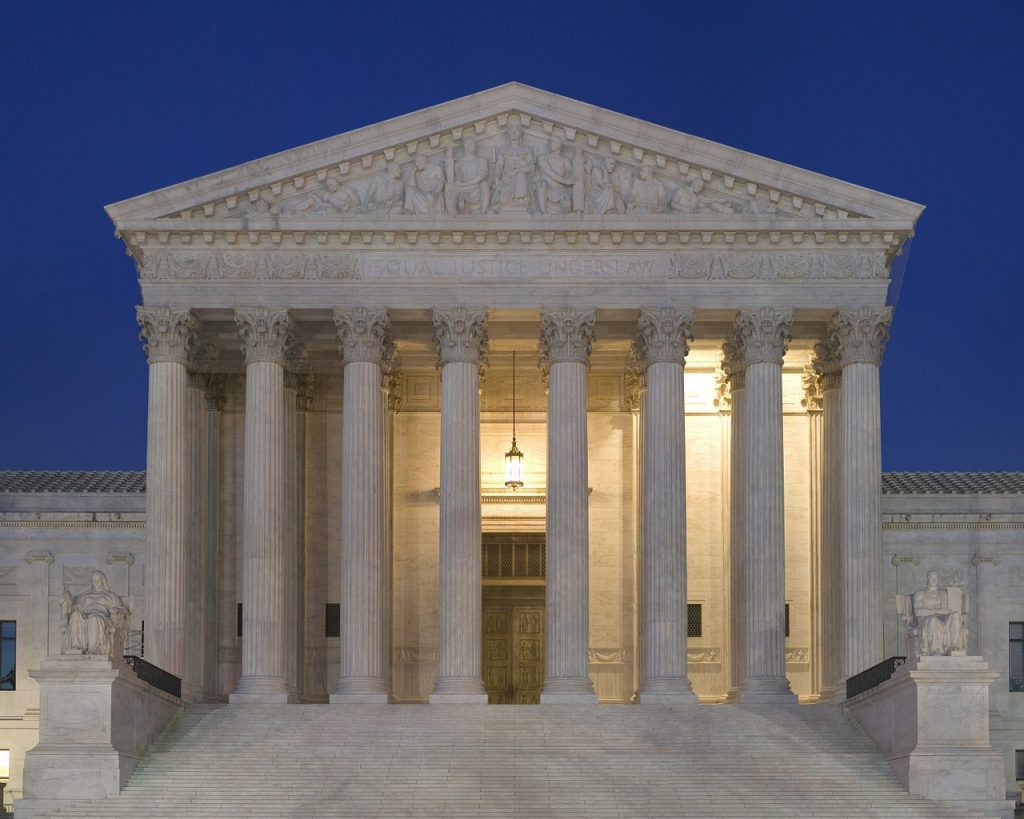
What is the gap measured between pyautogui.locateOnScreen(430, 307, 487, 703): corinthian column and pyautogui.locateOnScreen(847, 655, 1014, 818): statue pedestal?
42.4 ft

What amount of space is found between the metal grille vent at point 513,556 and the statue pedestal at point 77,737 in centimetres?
1928

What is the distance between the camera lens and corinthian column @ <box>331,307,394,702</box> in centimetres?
5425

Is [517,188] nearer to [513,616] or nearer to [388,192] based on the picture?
[388,192]

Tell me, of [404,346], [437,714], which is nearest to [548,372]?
[404,346]

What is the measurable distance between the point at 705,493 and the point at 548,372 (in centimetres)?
897

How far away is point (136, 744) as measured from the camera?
4747 cm

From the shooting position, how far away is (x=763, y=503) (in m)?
54.8

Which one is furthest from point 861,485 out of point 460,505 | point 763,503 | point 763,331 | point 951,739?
point 460,505

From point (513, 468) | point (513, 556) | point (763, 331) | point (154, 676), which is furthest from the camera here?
point (513, 556)

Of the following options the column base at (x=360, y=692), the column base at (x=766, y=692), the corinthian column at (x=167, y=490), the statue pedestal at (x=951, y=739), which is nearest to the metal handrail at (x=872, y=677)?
the column base at (x=766, y=692)

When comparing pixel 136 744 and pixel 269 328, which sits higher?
pixel 269 328

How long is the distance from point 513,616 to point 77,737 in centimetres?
2050

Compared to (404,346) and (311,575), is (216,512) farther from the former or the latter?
Answer: (404,346)

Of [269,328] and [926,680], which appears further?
[269,328]
